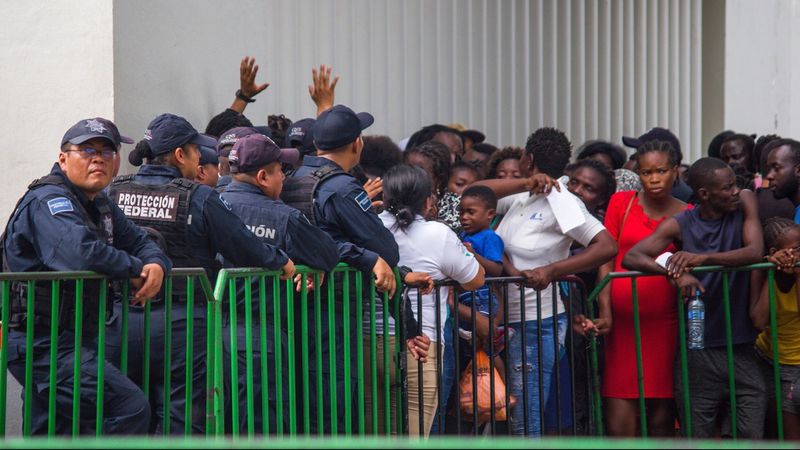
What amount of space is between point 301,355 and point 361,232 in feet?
2.29

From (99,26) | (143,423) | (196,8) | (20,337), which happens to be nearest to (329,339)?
(143,423)

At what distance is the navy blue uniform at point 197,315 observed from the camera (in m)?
6.16

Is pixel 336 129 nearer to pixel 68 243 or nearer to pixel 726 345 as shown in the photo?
pixel 68 243

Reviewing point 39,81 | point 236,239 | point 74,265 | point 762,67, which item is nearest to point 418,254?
point 236,239

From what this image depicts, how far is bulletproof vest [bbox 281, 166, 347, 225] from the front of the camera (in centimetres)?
685

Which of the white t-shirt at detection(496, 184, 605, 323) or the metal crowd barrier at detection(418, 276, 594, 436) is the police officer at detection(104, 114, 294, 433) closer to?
the metal crowd barrier at detection(418, 276, 594, 436)

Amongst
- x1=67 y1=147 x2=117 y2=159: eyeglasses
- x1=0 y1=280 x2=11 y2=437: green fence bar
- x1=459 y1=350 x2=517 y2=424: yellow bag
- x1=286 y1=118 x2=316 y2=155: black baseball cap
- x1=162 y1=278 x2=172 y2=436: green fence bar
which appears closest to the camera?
x1=0 y1=280 x2=11 y2=437: green fence bar

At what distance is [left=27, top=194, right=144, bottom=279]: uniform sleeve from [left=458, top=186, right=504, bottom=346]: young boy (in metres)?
2.58

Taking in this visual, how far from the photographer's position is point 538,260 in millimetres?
7770

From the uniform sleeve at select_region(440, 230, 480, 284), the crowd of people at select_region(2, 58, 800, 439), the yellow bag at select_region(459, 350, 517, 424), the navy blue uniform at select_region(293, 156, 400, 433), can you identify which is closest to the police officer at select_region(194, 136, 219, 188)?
the crowd of people at select_region(2, 58, 800, 439)

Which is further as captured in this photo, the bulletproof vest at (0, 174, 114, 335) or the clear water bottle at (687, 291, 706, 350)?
the clear water bottle at (687, 291, 706, 350)

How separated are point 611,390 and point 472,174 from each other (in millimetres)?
1744

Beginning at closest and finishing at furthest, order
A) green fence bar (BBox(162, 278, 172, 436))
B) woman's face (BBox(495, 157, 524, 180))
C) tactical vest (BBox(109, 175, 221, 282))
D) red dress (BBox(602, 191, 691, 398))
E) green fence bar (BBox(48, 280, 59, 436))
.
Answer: green fence bar (BBox(48, 280, 59, 436))
green fence bar (BBox(162, 278, 172, 436))
tactical vest (BBox(109, 175, 221, 282))
red dress (BBox(602, 191, 691, 398))
woman's face (BBox(495, 157, 524, 180))

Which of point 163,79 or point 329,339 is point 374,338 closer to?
point 329,339
